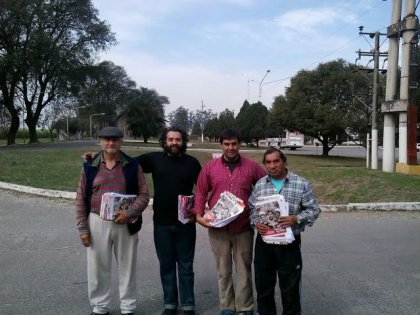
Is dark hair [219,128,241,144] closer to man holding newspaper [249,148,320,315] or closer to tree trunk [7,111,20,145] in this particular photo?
man holding newspaper [249,148,320,315]

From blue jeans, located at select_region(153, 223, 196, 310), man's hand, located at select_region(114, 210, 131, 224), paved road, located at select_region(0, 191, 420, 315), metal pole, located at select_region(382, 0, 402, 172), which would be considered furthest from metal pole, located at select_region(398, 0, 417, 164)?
man's hand, located at select_region(114, 210, 131, 224)

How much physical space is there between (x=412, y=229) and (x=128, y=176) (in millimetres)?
5969

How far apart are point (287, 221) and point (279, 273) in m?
0.50

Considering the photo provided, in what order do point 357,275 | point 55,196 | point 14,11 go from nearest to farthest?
point 357,275
point 55,196
point 14,11

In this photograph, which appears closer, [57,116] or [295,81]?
[295,81]

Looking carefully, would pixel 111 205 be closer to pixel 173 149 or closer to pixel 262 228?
pixel 173 149

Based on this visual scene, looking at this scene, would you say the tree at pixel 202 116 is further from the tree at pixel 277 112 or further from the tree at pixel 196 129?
the tree at pixel 277 112

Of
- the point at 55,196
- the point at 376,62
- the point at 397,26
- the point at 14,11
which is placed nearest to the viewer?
the point at 55,196

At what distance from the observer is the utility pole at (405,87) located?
15.9 m

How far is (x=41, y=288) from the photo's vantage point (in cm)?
514

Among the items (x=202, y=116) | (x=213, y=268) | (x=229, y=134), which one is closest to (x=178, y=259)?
(x=229, y=134)

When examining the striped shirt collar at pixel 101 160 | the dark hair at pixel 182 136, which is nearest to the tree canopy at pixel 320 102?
the dark hair at pixel 182 136

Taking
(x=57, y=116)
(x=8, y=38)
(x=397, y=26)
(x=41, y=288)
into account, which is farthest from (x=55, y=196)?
(x=57, y=116)

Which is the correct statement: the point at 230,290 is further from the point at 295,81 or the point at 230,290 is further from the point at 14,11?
the point at 14,11
